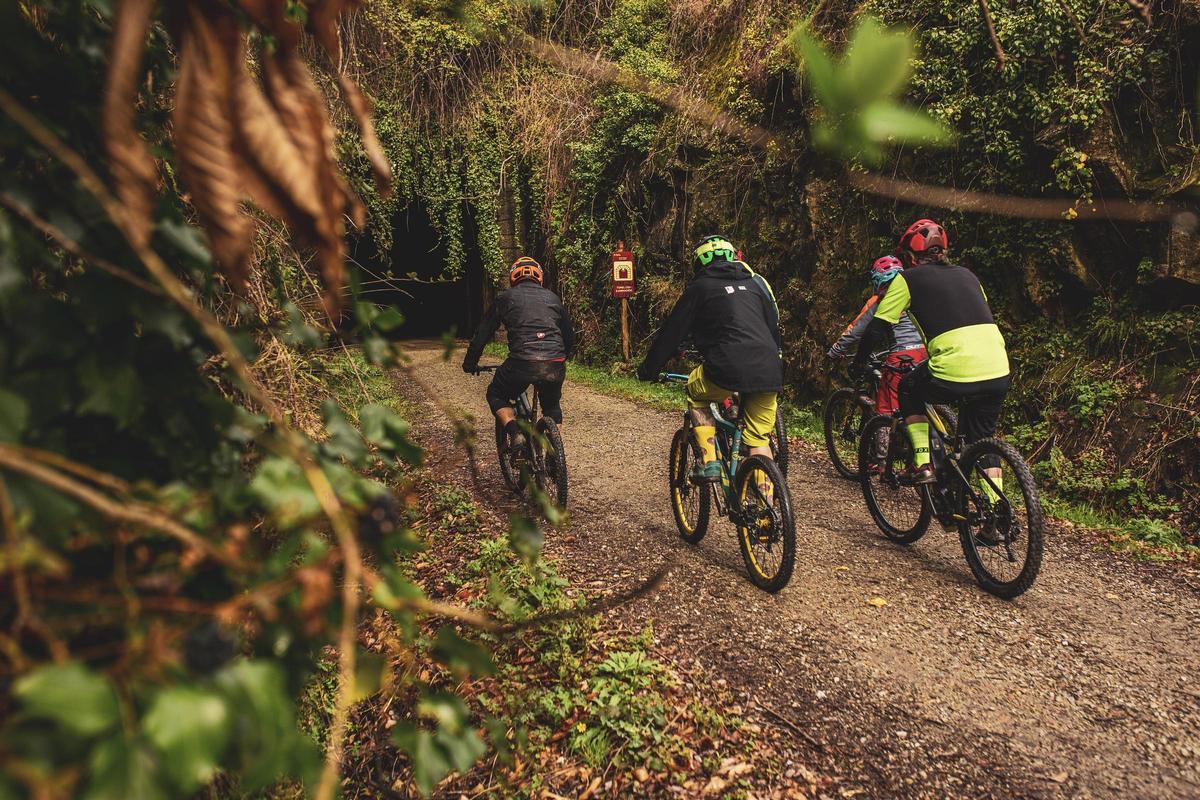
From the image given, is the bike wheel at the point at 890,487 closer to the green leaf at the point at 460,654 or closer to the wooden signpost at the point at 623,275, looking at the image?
the green leaf at the point at 460,654

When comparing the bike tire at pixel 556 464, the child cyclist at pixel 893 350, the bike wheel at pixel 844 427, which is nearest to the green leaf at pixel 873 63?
the bike tire at pixel 556 464

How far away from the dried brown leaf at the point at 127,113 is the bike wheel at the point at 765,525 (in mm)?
3481

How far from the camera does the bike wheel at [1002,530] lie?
3551mm

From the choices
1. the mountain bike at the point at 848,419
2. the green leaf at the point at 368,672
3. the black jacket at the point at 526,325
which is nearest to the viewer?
the green leaf at the point at 368,672

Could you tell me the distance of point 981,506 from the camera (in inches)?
152

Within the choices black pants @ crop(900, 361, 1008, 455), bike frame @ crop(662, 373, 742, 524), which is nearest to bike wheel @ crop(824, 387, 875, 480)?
black pants @ crop(900, 361, 1008, 455)

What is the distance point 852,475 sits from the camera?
20.3 ft

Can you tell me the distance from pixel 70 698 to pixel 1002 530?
14.5 ft

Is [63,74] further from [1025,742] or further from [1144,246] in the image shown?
[1144,246]

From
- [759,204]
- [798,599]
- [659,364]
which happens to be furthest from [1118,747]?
[759,204]

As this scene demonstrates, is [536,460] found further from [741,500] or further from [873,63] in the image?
[873,63]

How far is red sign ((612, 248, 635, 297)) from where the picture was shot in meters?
11.2

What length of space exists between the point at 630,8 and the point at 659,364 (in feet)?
35.2

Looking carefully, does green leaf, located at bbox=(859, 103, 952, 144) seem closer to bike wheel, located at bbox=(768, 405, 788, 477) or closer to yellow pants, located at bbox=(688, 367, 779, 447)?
yellow pants, located at bbox=(688, 367, 779, 447)
